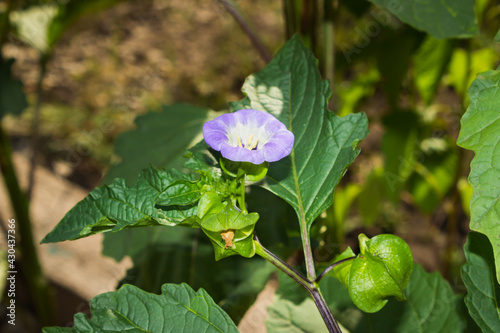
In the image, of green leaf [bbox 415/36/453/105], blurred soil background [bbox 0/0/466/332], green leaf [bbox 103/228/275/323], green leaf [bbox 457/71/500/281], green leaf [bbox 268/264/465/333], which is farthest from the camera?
blurred soil background [bbox 0/0/466/332]

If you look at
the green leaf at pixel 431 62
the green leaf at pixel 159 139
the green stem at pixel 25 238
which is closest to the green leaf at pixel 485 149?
the green leaf at pixel 159 139

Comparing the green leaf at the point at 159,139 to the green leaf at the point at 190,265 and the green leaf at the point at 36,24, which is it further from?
the green leaf at the point at 36,24

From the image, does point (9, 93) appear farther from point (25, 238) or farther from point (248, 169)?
point (248, 169)

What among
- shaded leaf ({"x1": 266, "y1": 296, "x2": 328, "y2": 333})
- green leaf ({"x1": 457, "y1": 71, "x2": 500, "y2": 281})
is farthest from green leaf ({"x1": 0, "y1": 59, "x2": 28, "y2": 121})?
green leaf ({"x1": 457, "y1": 71, "x2": 500, "y2": 281})

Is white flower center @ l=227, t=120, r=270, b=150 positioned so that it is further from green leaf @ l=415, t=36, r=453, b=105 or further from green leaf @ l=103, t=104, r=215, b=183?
→ green leaf @ l=415, t=36, r=453, b=105

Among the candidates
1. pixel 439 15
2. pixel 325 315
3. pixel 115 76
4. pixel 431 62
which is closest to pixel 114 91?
pixel 115 76

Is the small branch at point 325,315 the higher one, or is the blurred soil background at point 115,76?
the small branch at point 325,315
